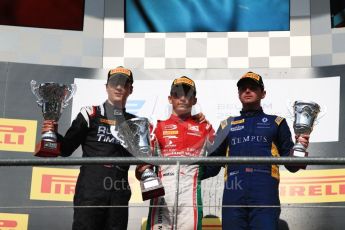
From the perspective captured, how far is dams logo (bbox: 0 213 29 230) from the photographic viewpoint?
14.5 feet

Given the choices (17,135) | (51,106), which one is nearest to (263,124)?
(51,106)

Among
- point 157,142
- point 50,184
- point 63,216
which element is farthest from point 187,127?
point 50,184

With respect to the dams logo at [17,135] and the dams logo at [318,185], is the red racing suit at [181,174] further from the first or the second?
the dams logo at [17,135]

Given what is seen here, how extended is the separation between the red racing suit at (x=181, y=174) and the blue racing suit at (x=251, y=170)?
0.09 m

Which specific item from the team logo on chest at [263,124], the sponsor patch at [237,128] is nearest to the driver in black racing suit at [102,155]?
the sponsor patch at [237,128]

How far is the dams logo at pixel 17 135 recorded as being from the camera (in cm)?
579

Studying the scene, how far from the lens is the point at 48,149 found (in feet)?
14.6

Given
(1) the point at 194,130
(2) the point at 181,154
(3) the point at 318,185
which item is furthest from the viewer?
(3) the point at 318,185

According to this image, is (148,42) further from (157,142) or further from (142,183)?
(142,183)

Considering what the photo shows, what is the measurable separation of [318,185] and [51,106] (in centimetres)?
195

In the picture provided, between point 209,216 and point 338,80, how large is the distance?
2134 millimetres

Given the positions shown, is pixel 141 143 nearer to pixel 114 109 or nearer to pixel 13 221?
pixel 114 109

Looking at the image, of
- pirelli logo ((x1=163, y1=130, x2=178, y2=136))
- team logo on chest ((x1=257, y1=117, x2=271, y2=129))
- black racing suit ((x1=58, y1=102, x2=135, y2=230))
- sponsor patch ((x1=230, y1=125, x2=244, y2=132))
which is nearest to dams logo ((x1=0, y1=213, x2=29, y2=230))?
black racing suit ((x1=58, y1=102, x2=135, y2=230))

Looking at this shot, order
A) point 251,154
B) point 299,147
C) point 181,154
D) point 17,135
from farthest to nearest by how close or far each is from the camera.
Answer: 1. point 17,135
2. point 181,154
3. point 251,154
4. point 299,147
